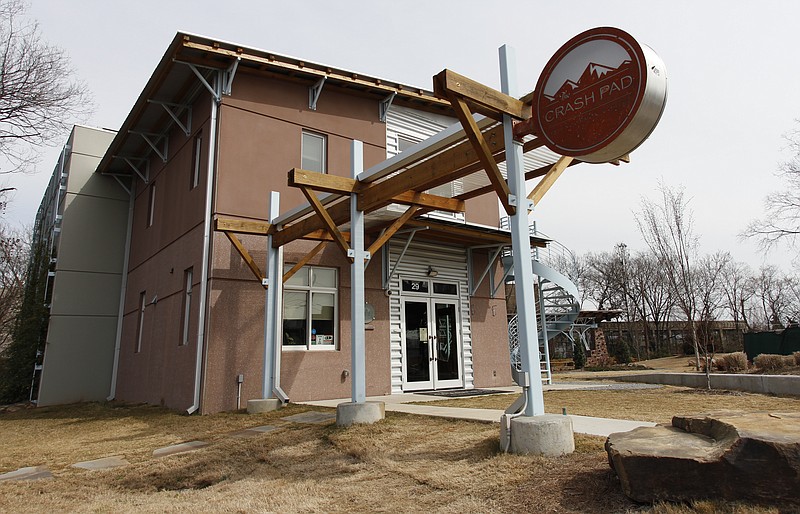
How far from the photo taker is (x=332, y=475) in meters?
4.71

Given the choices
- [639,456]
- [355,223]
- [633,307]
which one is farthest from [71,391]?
[633,307]

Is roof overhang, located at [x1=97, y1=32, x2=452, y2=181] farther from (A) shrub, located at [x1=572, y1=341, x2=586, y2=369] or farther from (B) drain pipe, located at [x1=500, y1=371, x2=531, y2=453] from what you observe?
(A) shrub, located at [x1=572, y1=341, x2=586, y2=369]

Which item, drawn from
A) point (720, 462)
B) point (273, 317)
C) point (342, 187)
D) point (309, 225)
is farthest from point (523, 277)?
point (273, 317)

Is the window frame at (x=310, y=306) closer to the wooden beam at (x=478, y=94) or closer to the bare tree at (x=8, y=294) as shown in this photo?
the wooden beam at (x=478, y=94)

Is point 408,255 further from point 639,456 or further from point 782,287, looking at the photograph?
point 782,287

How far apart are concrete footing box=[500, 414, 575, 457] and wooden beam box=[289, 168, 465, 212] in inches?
133

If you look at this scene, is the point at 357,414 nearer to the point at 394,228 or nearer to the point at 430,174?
the point at 430,174

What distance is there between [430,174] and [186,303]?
7008 millimetres

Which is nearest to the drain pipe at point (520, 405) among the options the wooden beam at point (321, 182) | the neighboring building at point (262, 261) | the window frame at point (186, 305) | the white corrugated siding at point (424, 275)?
the wooden beam at point (321, 182)

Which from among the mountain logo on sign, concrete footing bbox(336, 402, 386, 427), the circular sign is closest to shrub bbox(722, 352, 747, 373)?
concrete footing bbox(336, 402, 386, 427)

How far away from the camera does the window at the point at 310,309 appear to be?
1061 centimetres

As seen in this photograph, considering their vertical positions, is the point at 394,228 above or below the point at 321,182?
below

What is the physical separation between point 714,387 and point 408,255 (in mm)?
7504

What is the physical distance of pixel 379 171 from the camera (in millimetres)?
6938
